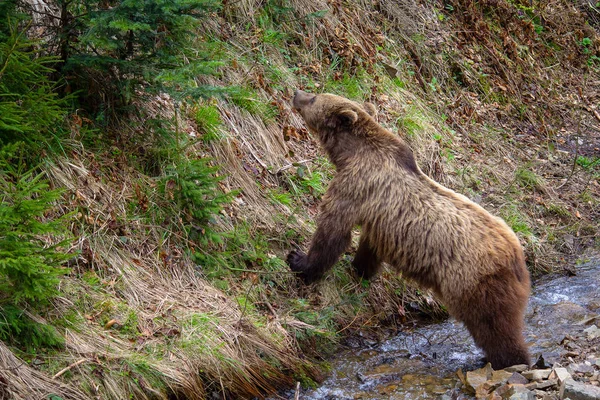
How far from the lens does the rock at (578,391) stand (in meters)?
5.20

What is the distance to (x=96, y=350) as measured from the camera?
5.46 meters

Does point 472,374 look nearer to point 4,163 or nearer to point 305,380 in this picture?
point 305,380

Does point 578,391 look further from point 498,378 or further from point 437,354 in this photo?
point 437,354

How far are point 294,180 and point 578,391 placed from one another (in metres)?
4.38

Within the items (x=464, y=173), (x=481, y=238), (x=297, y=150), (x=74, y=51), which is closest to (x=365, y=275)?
(x=481, y=238)

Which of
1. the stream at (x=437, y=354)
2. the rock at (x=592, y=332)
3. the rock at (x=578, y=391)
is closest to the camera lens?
the rock at (x=578, y=391)

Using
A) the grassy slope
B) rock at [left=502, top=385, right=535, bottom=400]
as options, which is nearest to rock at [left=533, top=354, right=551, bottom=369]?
rock at [left=502, top=385, right=535, bottom=400]

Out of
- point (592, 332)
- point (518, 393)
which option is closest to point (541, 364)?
point (518, 393)

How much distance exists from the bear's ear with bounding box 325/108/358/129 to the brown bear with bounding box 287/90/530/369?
0.01 metres

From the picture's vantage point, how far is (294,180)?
8.69m

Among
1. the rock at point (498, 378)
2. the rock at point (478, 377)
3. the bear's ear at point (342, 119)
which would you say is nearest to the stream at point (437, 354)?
the rock at point (478, 377)

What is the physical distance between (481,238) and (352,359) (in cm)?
179

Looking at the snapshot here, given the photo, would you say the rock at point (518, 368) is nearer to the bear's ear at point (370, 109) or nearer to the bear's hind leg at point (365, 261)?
the bear's hind leg at point (365, 261)

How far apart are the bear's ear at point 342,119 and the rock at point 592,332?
3.26 m
